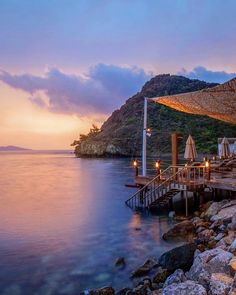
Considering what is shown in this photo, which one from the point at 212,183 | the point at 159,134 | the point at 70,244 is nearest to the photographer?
the point at 70,244

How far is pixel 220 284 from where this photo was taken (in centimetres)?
562

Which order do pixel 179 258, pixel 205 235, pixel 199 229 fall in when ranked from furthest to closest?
1. pixel 199 229
2. pixel 205 235
3. pixel 179 258

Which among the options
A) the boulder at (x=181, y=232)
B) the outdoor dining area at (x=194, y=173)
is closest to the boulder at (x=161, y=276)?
the boulder at (x=181, y=232)

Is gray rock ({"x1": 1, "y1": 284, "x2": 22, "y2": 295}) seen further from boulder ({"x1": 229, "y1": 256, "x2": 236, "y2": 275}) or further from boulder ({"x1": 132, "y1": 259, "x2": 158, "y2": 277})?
boulder ({"x1": 229, "y1": 256, "x2": 236, "y2": 275})

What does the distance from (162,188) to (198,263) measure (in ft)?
27.9

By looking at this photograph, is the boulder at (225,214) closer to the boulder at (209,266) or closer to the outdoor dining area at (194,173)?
the outdoor dining area at (194,173)

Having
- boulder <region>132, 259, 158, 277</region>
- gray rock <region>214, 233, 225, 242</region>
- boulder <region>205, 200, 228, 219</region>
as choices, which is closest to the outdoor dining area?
boulder <region>205, 200, 228, 219</region>

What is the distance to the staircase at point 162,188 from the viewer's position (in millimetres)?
14891

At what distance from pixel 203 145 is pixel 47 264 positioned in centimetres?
6639

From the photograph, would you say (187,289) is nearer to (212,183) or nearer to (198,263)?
(198,263)

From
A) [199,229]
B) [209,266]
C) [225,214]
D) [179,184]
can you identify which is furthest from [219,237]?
[179,184]

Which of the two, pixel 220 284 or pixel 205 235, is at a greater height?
pixel 220 284

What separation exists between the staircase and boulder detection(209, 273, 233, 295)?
837 cm

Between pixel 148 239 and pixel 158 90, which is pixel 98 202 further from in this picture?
pixel 158 90
